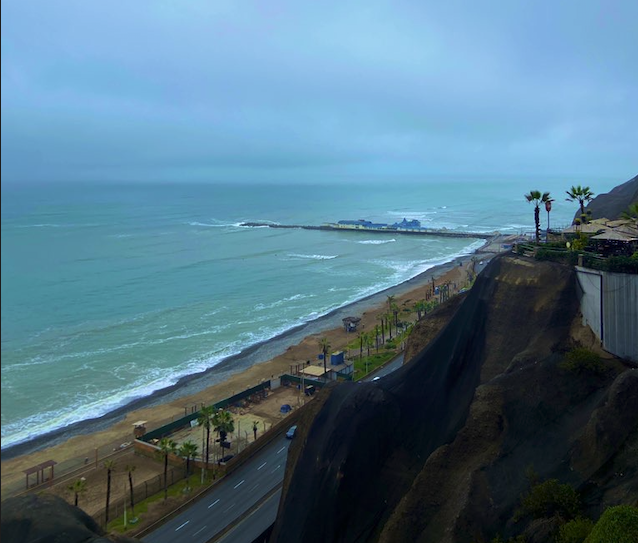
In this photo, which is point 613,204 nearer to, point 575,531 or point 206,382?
point 206,382

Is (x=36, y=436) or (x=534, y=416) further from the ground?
(x=534, y=416)

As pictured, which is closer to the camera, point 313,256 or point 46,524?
point 46,524

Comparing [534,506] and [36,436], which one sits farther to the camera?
[36,436]

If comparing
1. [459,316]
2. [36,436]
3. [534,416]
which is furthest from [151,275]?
[534,416]

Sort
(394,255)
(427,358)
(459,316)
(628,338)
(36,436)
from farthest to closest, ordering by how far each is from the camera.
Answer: (394,255), (36,436), (459,316), (427,358), (628,338)

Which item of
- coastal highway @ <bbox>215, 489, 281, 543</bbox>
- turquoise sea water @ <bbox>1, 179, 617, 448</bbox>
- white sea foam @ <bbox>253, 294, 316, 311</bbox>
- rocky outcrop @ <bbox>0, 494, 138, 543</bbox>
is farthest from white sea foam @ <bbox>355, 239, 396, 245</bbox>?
rocky outcrop @ <bbox>0, 494, 138, 543</bbox>

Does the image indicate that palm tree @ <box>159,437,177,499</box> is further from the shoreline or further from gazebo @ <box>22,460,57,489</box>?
the shoreline

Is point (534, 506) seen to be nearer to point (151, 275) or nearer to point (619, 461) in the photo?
point (619, 461)

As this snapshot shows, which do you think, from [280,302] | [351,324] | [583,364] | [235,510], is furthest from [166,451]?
[280,302]
